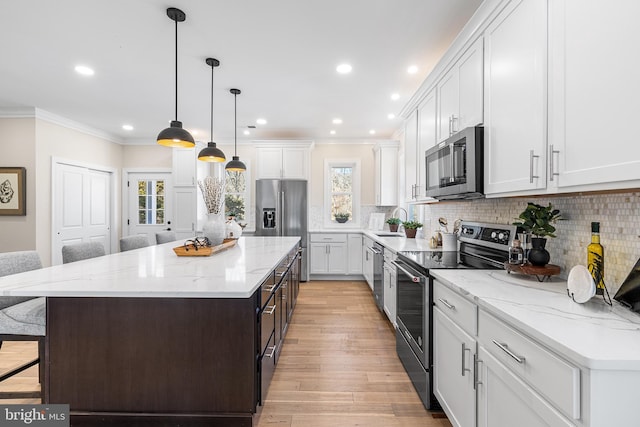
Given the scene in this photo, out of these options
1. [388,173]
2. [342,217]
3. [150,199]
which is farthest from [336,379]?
[150,199]

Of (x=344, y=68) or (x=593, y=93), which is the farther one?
(x=344, y=68)

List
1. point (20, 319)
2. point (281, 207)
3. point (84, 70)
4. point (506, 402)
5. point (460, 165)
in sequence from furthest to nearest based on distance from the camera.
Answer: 1. point (281, 207)
2. point (84, 70)
3. point (460, 165)
4. point (20, 319)
5. point (506, 402)

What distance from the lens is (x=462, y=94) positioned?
2.15 metres

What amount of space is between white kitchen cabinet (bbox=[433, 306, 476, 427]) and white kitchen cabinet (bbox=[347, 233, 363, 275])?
3537mm

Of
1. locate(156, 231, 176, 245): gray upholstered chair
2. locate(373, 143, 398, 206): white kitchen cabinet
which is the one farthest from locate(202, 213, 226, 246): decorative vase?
locate(373, 143, 398, 206): white kitchen cabinet

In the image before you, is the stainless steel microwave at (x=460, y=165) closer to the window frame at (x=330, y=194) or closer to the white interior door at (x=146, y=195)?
the window frame at (x=330, y=194)

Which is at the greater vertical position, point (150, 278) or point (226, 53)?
point (226, 53)

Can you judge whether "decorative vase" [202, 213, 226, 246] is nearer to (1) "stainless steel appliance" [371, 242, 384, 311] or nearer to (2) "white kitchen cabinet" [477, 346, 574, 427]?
(1) "stainless steel appliance" [371, 242, 384, 311]

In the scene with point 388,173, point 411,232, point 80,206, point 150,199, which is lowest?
point 411,232

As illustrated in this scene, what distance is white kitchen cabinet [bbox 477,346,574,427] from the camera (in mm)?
958

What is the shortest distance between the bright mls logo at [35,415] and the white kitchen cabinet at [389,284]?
2.43m

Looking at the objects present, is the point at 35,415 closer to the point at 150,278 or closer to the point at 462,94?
the point at 150,278

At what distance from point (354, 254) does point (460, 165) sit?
3.56 m

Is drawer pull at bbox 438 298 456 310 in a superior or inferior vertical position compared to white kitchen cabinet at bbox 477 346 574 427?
superior
